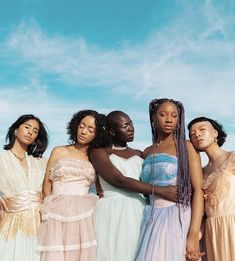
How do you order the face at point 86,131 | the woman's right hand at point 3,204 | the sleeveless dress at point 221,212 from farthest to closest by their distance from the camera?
the woman's right hand at point 3,204
the face at point 86,131
the sleeveless dress at point 221,212

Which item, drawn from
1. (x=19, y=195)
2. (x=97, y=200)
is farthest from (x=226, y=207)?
(x=19, y=195)

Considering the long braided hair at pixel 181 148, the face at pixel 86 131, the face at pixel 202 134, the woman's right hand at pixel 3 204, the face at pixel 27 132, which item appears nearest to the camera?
the long braided hair at pixel 181 148

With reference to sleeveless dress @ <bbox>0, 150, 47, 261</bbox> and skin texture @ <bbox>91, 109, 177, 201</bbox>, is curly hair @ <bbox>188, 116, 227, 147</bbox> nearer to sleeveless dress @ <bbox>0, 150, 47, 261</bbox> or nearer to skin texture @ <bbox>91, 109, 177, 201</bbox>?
skin texture @ <bbox>91, 109, 177, 201</bbox>

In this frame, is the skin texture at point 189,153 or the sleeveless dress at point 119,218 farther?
the sleeveless dress at point 119,218

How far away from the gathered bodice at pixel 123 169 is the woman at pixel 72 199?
0.23 metres

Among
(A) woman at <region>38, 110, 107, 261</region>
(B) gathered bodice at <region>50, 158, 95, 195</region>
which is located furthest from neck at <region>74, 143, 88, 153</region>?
(B) gathered bodice at <region>50, 158, 95, 195</region>

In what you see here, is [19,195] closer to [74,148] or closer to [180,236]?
[74,148]

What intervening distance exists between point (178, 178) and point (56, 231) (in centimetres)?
147

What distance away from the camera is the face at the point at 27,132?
5566 mm

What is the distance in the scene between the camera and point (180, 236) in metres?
4.25

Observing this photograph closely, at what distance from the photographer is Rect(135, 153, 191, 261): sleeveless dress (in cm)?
418

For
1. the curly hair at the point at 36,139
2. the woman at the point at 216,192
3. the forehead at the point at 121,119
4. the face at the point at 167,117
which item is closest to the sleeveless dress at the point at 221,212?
the woman at the point at 216,192

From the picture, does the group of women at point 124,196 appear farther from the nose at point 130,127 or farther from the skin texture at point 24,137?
the skin texture at point 24,137

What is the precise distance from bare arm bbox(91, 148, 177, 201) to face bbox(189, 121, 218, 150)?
0.68 m
